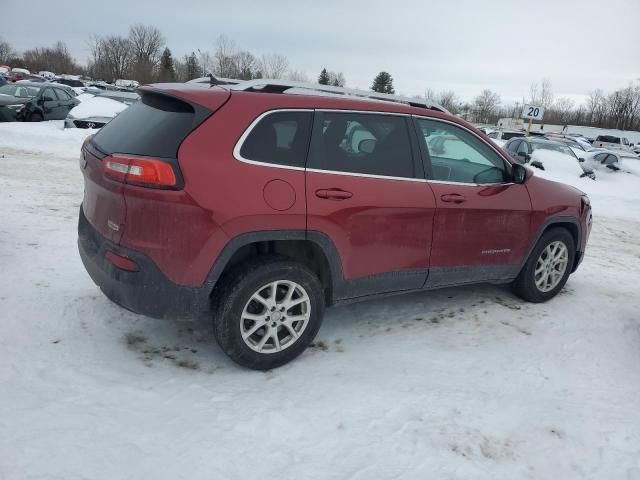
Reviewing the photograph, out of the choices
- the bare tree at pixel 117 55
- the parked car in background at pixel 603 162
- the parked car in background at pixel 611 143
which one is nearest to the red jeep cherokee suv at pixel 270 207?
the parked car in background at pixel 603 162

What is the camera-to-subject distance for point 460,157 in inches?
173

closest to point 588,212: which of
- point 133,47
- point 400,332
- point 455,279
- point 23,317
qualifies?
point 455,279

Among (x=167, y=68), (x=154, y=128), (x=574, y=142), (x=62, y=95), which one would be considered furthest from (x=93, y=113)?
(x=167, y=68)

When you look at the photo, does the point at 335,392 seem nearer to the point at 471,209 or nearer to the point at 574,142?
the point at 471,209

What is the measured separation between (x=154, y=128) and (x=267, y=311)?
134 centimetres

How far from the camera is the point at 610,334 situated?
14.0ft

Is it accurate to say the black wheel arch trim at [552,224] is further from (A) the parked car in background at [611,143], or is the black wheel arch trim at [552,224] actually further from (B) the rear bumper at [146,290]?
(A) the parked car in background at [611,143]

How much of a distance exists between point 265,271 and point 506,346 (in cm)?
206

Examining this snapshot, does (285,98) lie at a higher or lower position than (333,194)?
higher

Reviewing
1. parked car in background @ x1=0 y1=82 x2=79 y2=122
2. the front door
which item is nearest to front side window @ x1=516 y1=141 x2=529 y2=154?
the front door

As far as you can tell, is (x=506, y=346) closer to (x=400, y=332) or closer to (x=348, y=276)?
(x=400, y=332)

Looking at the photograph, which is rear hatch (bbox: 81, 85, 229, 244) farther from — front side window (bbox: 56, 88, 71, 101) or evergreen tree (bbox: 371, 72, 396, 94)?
evergreen tree (bbox: 371, 72, 396, 94)

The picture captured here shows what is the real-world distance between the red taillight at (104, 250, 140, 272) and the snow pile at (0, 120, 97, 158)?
34.0ft

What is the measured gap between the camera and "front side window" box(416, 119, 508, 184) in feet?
13.1
